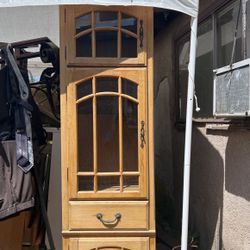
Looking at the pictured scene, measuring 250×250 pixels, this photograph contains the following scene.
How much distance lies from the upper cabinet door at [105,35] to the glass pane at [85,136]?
36 cm

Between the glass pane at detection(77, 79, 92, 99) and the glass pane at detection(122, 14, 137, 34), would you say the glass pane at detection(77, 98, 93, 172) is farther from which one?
the glass pane at detection(122, 14, 137, 34)

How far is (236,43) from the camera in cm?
407

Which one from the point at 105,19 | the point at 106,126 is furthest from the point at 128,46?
the point at 106,126

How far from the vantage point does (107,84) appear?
3783mm

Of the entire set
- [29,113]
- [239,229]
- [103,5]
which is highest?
[103,5]

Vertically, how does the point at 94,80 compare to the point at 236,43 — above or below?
below

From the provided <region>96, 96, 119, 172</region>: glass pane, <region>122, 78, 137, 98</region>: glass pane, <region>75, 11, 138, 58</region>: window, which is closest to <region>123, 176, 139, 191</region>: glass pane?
<region>96, 96, 119, 172</region>: glass pane

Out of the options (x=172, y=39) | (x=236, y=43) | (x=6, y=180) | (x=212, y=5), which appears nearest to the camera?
(x=6, y=180)

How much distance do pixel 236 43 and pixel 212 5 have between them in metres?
0.81

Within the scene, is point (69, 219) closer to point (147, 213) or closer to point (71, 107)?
point (147, 213)

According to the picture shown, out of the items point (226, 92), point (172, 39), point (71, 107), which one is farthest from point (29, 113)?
point (172, 39)

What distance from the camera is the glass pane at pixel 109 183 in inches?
150

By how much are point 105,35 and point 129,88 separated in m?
0.47

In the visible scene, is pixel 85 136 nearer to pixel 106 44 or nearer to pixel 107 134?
pixel 107 134
